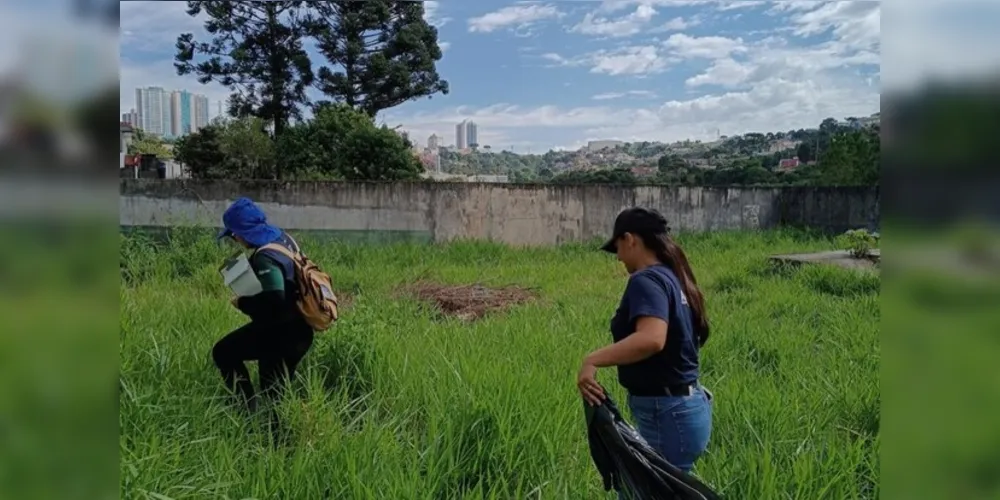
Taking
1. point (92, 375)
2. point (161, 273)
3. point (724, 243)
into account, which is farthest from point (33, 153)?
point (724, 243)

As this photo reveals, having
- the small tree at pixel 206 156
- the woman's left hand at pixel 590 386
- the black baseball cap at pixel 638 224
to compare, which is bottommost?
the woman's left hand at pixel 590 386

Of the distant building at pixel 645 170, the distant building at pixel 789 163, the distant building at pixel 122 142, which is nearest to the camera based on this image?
the distant building at pixel 122 142

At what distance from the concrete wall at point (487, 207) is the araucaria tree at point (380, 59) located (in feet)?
5.98

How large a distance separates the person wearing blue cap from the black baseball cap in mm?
1438

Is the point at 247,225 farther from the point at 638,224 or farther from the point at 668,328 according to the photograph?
the point at 668,328

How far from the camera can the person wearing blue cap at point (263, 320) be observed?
2754 mm

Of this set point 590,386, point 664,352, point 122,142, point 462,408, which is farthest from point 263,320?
point 122,142

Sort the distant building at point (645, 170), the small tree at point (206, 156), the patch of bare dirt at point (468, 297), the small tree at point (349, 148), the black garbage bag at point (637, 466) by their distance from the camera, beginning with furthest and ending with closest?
1. the small tree at point (206, 156)
2. the small tree at point (349, 148)
3. the patch of bare dirt at point (468, 297)
4. the distant building at point (645, 170)
5. the black garbage bag at point (637, 466)

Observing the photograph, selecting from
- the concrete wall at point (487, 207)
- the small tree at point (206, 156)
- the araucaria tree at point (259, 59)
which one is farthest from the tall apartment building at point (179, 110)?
the small tree at point (206, 156)

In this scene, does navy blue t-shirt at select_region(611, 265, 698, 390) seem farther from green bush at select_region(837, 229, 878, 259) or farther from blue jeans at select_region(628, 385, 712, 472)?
green bush at select_region(837, 229, 878, 259)

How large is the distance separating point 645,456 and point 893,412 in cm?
91

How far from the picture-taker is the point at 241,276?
267 cm

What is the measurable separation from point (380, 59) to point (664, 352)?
10.8 metres

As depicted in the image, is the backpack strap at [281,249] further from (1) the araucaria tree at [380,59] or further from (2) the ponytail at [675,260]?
(1) the araucaria tree at [380,59]
